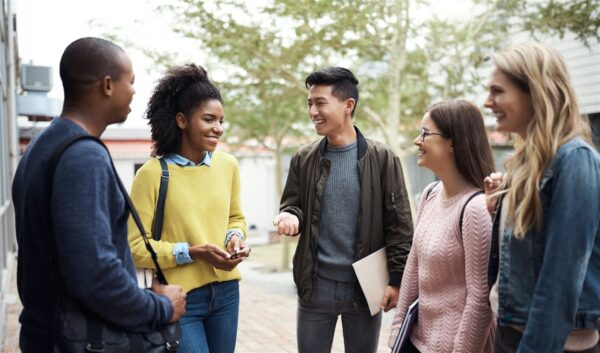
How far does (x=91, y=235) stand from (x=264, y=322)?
6.17 m

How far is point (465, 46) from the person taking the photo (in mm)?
10203

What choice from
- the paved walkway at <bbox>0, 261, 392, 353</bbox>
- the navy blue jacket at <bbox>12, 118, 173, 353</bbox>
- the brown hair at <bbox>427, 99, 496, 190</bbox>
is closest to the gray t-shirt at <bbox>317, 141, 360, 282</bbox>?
the brown hair at <bbox>427, 99, 496, 190</bbox>

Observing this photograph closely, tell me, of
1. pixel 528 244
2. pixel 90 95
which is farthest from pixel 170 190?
pixel 528 244

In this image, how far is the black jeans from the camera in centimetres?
207

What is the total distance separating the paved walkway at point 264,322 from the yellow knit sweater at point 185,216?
11.5ft

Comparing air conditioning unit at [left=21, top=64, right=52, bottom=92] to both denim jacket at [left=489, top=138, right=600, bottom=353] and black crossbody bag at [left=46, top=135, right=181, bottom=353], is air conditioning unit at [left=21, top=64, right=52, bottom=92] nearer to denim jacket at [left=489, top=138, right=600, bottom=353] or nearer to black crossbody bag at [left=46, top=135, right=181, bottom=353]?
black crossbody bag at [left=46, top=135, right=181, bottom=353]

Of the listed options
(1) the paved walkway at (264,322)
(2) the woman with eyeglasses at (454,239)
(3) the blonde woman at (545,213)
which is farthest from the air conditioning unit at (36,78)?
(3) the blonde woman at (545,213)

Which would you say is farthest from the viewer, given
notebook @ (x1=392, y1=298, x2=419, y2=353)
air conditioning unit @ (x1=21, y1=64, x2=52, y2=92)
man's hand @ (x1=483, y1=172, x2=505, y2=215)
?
air conditioning unit @ (x1=21, y1=64, x2=52, y2=92)

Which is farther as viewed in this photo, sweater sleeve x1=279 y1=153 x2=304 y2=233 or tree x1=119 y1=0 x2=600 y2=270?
tree x1=119 y1=0 x2=600 y2=270

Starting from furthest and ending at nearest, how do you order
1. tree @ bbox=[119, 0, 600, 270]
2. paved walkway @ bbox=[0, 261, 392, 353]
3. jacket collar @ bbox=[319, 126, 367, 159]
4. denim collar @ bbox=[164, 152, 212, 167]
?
tree @ bbox=[119, 0, 600, 270]
paved walkway @ bbox=[0, 261, 392, 353]
jacket collar @ bbox=[319, 126, 367, 159]
denim collar @ bbox=[164, 152, 212, 167]

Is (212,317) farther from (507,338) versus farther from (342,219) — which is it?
(507,338)

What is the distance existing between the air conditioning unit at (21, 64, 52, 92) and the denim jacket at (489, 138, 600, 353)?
13.4m

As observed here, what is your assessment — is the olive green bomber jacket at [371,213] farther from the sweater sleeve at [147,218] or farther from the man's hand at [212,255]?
the sweater sleeve at [147,218]

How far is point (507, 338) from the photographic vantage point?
2.11m
